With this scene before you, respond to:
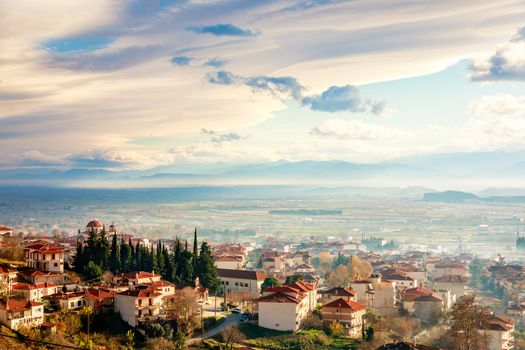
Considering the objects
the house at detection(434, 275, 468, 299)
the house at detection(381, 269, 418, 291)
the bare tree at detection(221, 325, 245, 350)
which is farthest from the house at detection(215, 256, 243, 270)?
the bare tree at detection(221, 325, 245, 350)

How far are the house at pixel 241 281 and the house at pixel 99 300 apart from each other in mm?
12184

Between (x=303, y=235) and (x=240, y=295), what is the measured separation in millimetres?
89810

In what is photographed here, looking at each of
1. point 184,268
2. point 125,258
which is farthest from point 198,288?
point 125,258

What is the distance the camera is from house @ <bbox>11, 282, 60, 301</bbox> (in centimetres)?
2766

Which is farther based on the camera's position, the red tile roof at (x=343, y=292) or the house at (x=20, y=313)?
the red tile roof at (x=343, y=292)

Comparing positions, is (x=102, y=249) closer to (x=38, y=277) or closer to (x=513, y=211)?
(x=38, y=277)

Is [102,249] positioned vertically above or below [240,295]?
above

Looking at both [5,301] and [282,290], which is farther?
[282,290]

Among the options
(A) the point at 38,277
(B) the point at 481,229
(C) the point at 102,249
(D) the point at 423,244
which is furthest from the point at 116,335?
(B) the point at 481,229

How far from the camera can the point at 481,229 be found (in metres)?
142

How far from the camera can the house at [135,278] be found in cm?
3173

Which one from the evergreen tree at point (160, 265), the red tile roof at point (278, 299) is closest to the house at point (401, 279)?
the red tile roof at point (278, 299)

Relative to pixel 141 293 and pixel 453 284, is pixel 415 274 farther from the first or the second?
pixel 141 293

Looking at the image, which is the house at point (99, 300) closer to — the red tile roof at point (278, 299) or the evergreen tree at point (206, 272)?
the red tile roof at point (278, 299)
